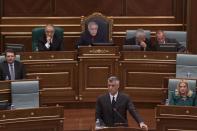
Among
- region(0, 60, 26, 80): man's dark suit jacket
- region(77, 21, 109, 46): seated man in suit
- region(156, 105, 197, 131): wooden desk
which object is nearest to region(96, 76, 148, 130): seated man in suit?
region(156, 105, 197, 131): wooden desk

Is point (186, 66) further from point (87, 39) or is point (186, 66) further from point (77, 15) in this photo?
point (77, 15)

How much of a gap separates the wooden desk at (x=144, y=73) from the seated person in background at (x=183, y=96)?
1.42 meters

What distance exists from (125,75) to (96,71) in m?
0.45

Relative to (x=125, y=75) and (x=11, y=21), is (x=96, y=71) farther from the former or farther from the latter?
(x=11, y=21)

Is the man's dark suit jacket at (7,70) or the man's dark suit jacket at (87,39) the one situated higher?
the man's dark suit jacket at (87,39)

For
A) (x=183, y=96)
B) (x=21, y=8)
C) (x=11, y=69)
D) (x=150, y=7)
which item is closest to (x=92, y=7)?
(x=150, y=7)

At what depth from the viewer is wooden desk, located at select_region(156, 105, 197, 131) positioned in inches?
244

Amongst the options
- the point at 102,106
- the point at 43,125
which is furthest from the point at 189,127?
the point at 43,125

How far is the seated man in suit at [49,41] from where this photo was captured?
841 cm

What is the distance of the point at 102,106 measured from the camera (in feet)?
20.7

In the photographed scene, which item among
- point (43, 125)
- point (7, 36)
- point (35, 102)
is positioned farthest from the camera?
point (7, 36)

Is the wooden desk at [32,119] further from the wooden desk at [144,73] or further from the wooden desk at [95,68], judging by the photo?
the wooden desk at [144,73]

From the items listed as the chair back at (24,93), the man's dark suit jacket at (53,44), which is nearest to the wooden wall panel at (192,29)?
the man's dark suit jacket at (53,44)

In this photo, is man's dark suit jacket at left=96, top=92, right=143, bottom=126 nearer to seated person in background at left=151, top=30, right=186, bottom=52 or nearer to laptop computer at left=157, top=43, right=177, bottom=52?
laptop computer at left=157, top=43, right=177, bottom=52
